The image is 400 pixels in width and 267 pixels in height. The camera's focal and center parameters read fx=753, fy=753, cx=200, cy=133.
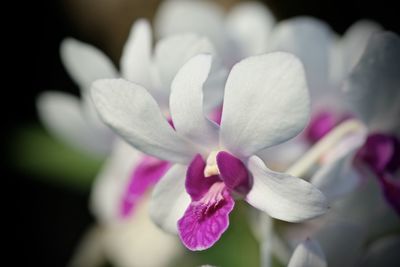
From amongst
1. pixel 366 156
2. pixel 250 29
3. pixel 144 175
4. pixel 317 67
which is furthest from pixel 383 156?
pixel 250 29

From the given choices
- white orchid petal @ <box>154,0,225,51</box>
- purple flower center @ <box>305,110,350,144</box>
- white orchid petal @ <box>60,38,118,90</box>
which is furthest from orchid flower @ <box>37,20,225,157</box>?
purple flower center @ <box>305,110,350,144</box>

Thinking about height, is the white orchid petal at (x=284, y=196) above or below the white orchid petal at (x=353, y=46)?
above

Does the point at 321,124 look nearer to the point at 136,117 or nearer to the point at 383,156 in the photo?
the point at 383,156

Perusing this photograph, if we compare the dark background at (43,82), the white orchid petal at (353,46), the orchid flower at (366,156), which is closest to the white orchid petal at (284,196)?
the orchid flower at (366,156)

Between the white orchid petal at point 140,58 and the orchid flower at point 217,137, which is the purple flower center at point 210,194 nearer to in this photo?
the orchid flower at point 217,137

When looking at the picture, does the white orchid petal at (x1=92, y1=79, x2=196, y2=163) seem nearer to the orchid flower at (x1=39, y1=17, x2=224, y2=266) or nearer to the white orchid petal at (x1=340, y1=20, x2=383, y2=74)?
the orchid flower at (x1=39, y1=17, x2=224, y2=266)

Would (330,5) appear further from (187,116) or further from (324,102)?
(187,116)
